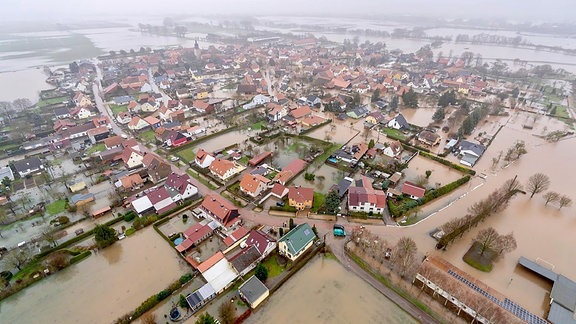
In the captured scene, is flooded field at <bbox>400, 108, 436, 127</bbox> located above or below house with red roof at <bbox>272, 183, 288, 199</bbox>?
above

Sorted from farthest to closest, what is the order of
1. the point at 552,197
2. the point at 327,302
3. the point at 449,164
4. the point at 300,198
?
the point at 449,164
the point at 552,197
the point at 300,198
the point at 327,302

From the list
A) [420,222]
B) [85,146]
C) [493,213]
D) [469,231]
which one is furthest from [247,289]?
[85,146]

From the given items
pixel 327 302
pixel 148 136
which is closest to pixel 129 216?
pixel 148 136

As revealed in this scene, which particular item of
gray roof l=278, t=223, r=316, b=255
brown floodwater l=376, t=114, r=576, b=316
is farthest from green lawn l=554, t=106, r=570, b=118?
gray roof l=278, t=223, r=316, b=255

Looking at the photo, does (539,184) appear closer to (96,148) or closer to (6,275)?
(6,275)

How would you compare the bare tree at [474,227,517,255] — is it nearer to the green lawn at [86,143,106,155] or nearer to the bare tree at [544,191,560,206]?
the bare tree at [544,191,560,206]

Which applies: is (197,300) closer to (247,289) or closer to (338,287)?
(247,289)
